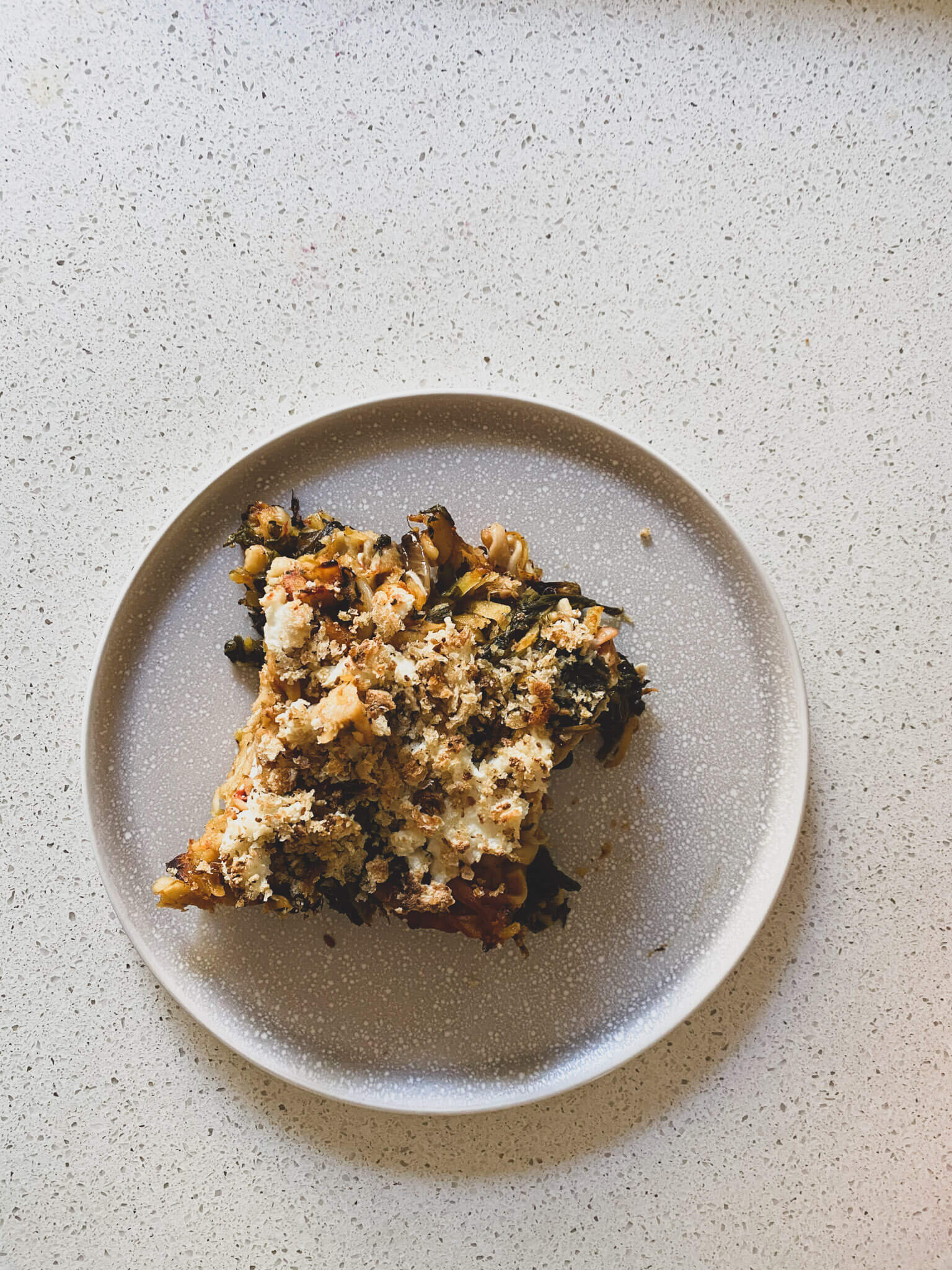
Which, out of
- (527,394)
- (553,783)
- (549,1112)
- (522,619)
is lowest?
(549,1112)

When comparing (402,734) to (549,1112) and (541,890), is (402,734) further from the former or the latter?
(549,1112)

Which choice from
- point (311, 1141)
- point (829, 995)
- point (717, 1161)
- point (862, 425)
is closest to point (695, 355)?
point (862, 425)

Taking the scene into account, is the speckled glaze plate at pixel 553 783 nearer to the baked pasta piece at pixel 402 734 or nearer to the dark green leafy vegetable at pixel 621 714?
the dark green leafy vegetable at pixel 621 714

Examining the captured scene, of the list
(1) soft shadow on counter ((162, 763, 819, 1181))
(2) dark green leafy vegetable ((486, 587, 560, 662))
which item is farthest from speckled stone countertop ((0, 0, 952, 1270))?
(2) dark green leafy vegetable ((486, 587, 560, 662))

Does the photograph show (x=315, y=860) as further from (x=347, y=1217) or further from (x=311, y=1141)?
(x=347, y=1217)

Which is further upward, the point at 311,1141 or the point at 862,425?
the point at 862,425

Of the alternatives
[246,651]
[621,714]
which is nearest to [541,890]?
[621,714]
